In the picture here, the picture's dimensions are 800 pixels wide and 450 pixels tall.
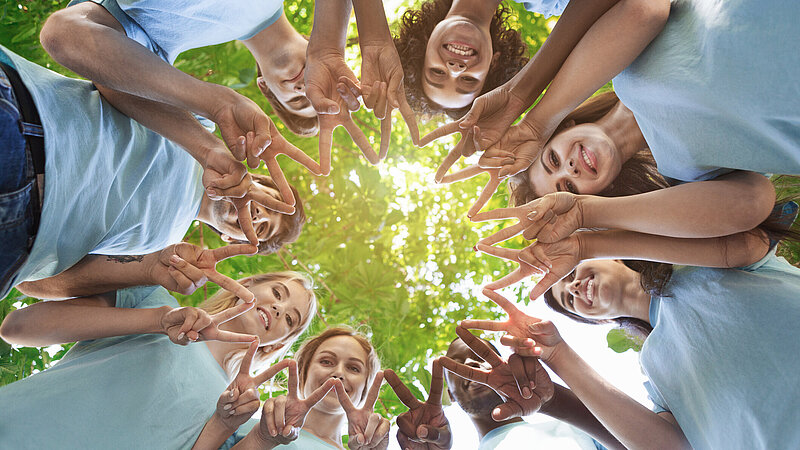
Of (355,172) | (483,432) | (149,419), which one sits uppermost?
(355,172)

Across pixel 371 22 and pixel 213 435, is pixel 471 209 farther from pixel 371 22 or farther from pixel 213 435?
pixel 213 435

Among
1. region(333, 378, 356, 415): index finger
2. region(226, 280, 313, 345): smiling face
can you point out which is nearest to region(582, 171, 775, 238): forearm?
region(333, 378, 356, 415): index finger

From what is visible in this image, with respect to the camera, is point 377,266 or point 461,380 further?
point 377,266

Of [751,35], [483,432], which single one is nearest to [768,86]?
[751,35]

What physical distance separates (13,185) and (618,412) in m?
2.02

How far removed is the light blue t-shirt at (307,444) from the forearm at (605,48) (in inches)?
67.3

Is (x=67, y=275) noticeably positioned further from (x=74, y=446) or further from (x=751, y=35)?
(x=751, y=35)

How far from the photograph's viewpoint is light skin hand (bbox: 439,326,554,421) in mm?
1970

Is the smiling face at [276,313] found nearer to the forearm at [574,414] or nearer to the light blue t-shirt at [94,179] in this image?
the light blue t-shirt at [94,179]

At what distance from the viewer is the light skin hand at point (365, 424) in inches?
78.8

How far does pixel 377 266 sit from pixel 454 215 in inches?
31.1

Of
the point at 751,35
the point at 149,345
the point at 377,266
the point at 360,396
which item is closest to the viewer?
the point at 751,35

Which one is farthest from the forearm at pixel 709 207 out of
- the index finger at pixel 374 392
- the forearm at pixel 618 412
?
the index finger at pixel 374 392

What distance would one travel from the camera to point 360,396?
2639 millimetres
